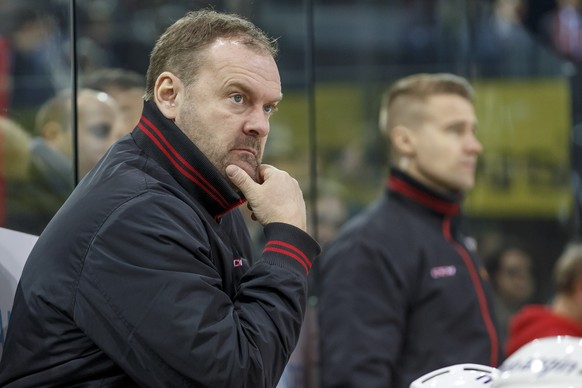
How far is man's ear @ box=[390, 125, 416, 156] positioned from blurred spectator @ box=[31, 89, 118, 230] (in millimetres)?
1276

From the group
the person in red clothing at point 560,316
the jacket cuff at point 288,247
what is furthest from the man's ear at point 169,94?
the person in red clothing at point 560,316

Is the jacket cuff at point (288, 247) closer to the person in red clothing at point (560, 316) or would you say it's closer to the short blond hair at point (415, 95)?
the short blond hair at point (415, 95)

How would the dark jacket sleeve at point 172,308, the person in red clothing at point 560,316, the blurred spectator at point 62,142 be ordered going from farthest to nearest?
the person in red clothing at point 560,316
the blurred spectator at point 62,142
the dark jacket sleeve at point 172,308

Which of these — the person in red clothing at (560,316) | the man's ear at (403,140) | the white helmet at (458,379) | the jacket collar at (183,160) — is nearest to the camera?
the white helmet at (458,379)

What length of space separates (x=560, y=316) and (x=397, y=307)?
132cm

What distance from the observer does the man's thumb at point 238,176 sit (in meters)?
2.15

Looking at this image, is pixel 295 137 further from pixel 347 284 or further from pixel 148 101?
pixel 148 101

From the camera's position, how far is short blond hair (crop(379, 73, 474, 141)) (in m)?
4.01

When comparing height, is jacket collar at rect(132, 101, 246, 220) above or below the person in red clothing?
above

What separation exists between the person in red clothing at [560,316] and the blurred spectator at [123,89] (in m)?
1.95

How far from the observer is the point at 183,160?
2.10 metres

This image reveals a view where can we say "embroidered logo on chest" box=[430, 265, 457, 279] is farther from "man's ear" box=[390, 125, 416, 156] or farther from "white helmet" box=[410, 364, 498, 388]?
"white helmet" box=[410, 364, 498, 388]

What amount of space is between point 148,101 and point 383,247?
161 centimetres

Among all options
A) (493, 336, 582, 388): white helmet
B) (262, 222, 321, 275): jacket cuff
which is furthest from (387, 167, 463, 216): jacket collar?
(493, 336, 582, 388): white helmet
